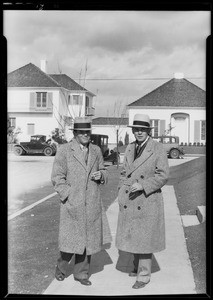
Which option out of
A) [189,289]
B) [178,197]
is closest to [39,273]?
[189,289]

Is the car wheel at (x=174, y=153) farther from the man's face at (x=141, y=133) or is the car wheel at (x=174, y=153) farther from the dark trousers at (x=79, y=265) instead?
the dark trousers at (x=79, y=265)

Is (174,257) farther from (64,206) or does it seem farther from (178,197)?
(178,197)

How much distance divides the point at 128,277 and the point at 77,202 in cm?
101

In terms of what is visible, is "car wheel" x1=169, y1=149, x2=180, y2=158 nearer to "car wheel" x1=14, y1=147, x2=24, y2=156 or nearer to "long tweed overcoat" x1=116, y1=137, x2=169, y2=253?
Result: "car wheel" x1=14, y1=147, x2=24, y2=156

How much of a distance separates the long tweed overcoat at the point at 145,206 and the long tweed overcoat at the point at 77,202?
255 millimetres

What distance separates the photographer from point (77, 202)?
181 inches

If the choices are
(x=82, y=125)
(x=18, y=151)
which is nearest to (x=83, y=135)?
(x=82, y=125)

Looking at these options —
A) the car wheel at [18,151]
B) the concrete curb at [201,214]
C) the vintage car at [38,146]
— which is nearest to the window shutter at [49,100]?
the vintage car at [38,146]

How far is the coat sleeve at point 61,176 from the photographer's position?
15.1 ft

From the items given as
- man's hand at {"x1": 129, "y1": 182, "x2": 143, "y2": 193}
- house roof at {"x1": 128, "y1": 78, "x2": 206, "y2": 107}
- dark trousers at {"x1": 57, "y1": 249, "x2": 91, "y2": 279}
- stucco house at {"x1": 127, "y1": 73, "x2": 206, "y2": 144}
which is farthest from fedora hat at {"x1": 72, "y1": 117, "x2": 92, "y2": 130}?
stucco house at {"x1": 127, "y1": 73, "x2": 206, "y2": 144}

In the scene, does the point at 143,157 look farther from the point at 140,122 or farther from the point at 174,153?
the point at 174,153

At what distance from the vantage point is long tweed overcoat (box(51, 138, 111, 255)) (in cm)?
458

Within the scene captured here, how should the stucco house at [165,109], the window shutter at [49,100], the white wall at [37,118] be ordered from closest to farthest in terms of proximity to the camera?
the white wall at [37,118] < the stucco house at [165,109] < the window shutter at [49,100]

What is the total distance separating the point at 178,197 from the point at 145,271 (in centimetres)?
570
